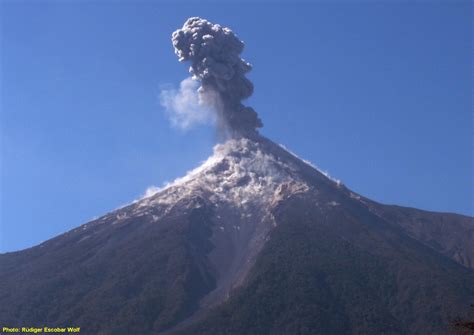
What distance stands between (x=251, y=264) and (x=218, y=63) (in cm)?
3816

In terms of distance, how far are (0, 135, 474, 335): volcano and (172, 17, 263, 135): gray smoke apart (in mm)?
8150

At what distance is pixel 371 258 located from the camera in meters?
93.7

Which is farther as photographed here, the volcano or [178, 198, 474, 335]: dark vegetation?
the volcano

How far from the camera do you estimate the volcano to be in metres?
78.6

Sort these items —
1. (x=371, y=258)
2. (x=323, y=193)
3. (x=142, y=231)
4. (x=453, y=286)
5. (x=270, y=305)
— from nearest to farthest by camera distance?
(x=270, y=305) < (x=453, y=286) < (x=371, y=258) < (x=142, y=231) < (x=323, y=193)

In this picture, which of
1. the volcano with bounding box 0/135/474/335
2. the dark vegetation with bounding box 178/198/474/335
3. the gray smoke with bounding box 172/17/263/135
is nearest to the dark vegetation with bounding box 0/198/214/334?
the volcano with bounding box 0/135/474/335

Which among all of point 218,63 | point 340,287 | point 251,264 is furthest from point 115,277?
point 218,63

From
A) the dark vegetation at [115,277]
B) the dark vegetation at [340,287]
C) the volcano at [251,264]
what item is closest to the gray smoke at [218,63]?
the volcano at [251,264]

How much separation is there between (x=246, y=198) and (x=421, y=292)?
39876mm

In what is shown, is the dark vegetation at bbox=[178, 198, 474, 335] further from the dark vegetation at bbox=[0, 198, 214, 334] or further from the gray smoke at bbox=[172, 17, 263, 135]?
the gray smoke at bbox=[172, 17, 263, 135]

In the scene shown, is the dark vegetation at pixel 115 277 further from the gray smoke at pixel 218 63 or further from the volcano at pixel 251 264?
the gray smoke at pixel 218 63

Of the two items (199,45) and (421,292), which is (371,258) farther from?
(199,45)

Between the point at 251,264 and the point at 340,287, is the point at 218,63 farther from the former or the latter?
the point at 340,287

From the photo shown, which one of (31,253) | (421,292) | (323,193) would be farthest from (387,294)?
(31,253)
